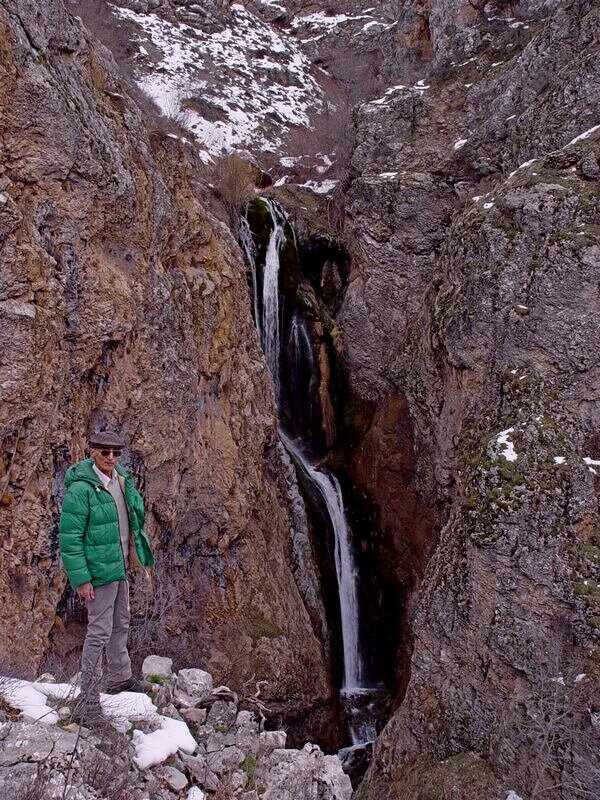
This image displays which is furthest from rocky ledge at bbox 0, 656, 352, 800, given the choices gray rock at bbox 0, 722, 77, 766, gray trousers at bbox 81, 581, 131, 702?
gray trousers at bbox 81, 581, 131, 702

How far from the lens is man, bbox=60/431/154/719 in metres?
4.46

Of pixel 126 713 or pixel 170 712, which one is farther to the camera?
pixel 170 712

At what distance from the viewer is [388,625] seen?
11445mm

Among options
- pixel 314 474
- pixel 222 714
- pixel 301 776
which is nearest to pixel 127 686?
pixel 222 714

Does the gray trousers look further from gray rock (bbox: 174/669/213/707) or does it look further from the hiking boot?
gray rock (bbox: 174/669/213/707)

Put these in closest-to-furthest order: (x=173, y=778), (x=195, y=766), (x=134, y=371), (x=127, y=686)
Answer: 1. (x=173, y=778)
2. (x=195, y=766)
3. (x=127, y=686)
4. (x=134, y=371)

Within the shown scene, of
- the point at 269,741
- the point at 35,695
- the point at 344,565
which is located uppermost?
the point at 344,565

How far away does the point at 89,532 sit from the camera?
456 centimetres

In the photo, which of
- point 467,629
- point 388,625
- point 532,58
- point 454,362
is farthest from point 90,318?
point 532,58

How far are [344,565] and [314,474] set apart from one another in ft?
6.89

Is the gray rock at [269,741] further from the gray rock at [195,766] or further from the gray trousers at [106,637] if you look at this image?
the gray trousers at [106,637]

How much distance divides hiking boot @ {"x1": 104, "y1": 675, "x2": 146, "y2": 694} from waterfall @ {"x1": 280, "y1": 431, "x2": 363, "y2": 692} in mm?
6817

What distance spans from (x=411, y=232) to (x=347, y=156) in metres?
3.92

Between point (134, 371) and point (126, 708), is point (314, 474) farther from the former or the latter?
point (126, 708)
